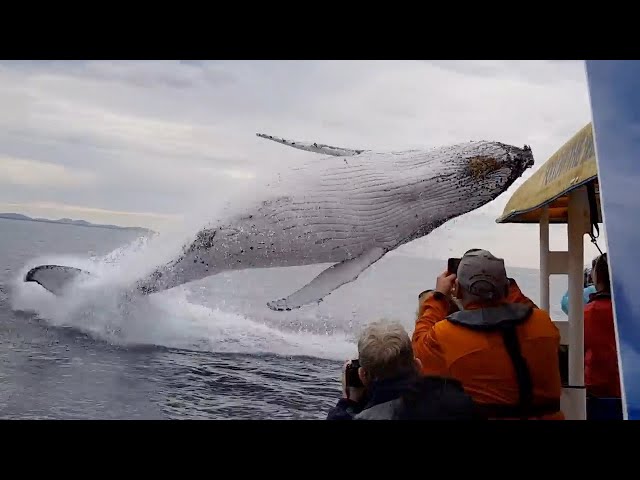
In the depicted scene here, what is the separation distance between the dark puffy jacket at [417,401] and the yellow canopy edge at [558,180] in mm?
1261

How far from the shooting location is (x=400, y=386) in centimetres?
215

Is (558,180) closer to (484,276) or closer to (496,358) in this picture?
(484,276)

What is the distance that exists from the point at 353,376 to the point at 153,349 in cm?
576

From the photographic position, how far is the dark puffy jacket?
214 centimetres

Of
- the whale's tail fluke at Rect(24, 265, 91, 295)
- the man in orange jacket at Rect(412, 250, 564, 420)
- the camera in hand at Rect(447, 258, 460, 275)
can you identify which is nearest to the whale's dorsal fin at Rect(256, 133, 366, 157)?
the whale's tail fluke at Rect(24, 265, 91, 295)

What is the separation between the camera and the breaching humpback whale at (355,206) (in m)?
7.04

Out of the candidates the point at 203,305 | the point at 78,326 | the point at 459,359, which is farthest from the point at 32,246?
the point at 459,359

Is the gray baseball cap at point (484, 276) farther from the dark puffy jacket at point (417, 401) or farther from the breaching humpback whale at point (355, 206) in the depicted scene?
the breaching humpback whale at point (355, 206)

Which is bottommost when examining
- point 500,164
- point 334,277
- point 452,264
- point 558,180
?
point 452,264

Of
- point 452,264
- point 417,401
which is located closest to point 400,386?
point 417,401

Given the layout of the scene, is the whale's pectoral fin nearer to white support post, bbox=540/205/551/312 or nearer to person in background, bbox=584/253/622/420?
white support post, bbox=540/205/551/312

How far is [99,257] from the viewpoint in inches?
352

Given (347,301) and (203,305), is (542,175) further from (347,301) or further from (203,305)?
(347,301)
